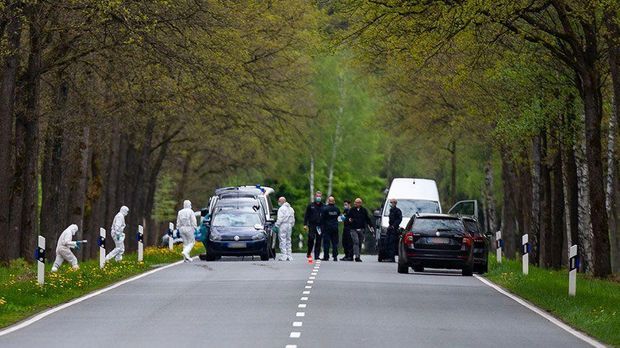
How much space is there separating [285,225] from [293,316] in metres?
22.2

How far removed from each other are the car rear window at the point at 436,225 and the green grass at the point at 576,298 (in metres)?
1.42

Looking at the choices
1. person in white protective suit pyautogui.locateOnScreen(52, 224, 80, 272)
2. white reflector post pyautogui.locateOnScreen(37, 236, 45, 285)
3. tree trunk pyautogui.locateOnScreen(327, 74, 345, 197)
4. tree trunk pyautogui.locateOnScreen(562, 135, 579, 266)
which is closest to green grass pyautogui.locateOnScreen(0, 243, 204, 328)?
white reflector post pyautogui.locateOnScreen(37, 236, 45, 285)

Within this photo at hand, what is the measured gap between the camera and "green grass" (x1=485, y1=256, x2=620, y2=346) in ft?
70.5

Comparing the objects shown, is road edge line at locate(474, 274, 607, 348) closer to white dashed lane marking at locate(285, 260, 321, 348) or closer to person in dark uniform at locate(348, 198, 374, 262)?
white dashed lane marking at locate(285, 260, 321, 348)

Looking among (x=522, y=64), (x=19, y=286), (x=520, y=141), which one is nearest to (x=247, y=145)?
(x=520, y=141)

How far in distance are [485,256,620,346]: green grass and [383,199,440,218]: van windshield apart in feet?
32.8

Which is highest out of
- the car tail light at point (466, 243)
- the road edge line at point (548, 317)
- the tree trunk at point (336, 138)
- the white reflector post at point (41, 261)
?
the tree trunk at point (336, 138)

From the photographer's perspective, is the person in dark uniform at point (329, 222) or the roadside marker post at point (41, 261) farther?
the person in dark uniform at point (329, 222)

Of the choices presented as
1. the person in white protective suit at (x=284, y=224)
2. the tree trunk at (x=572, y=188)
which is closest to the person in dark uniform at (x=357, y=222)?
the person in white protective suit at (x=284, y=224)

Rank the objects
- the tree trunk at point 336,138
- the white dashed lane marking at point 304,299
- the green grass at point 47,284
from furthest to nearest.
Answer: the tree trunk at point 336,138, the green grass at point 47,284, the white dashed lane marking at point 304,299

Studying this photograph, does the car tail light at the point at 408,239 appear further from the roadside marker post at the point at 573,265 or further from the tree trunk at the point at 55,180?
the tree trunk at the point at 55,180

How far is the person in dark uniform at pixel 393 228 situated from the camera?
44.7m

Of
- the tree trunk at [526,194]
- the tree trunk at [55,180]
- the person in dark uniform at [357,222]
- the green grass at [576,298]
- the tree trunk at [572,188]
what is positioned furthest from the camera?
the tree trunk at [526,194]

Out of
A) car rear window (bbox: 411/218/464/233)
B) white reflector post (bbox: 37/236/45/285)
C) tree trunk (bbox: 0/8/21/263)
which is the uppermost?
tree trunk (bbox: 0/8/21/263)
